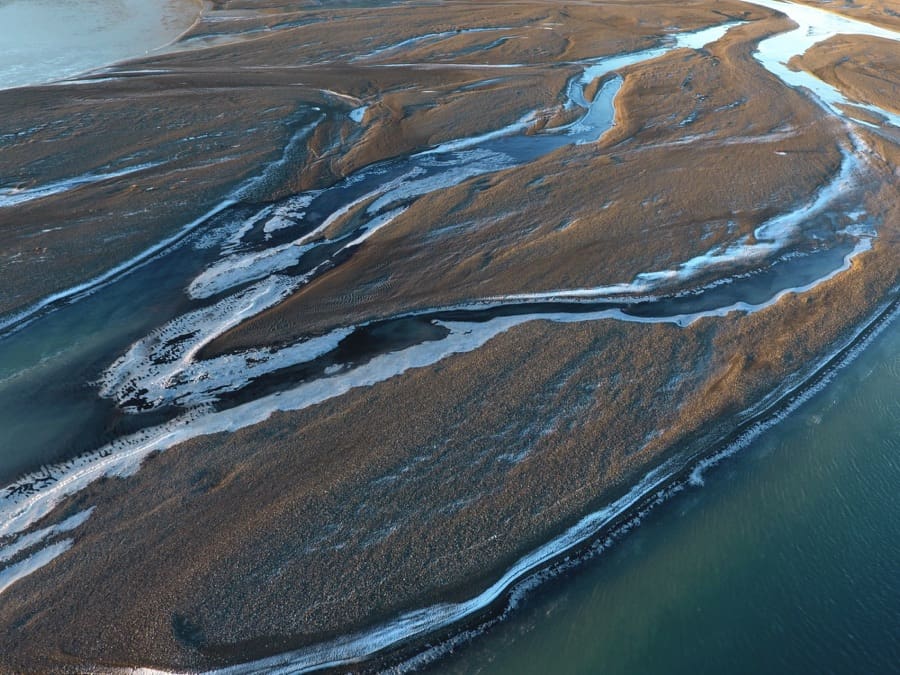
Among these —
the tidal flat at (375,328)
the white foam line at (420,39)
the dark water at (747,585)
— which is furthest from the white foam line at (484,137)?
the dark water at (747,585)

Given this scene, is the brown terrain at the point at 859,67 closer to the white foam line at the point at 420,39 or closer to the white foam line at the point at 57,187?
the white foam line at the point at 420,39

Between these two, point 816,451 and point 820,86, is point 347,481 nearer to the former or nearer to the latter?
point 816,451

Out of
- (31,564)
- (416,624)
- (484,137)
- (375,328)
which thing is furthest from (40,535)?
(484,137)

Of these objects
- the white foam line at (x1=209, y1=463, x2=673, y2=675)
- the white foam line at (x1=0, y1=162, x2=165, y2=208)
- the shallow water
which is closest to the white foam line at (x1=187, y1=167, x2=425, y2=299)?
the white foam line at (x1=0, y1=162, x2=165, y2=208)

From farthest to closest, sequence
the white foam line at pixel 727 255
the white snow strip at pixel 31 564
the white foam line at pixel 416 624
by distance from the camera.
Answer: the white foam line at pixel 727 255, the white snow strip at pixel 31 564, the white foam line at pixel 416 624

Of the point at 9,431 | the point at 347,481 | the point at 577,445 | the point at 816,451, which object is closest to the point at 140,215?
the point at 9,431

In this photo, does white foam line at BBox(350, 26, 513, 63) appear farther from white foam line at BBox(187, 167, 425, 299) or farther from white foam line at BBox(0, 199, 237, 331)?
white foam line at BBox(187, 167, 425, 299)
